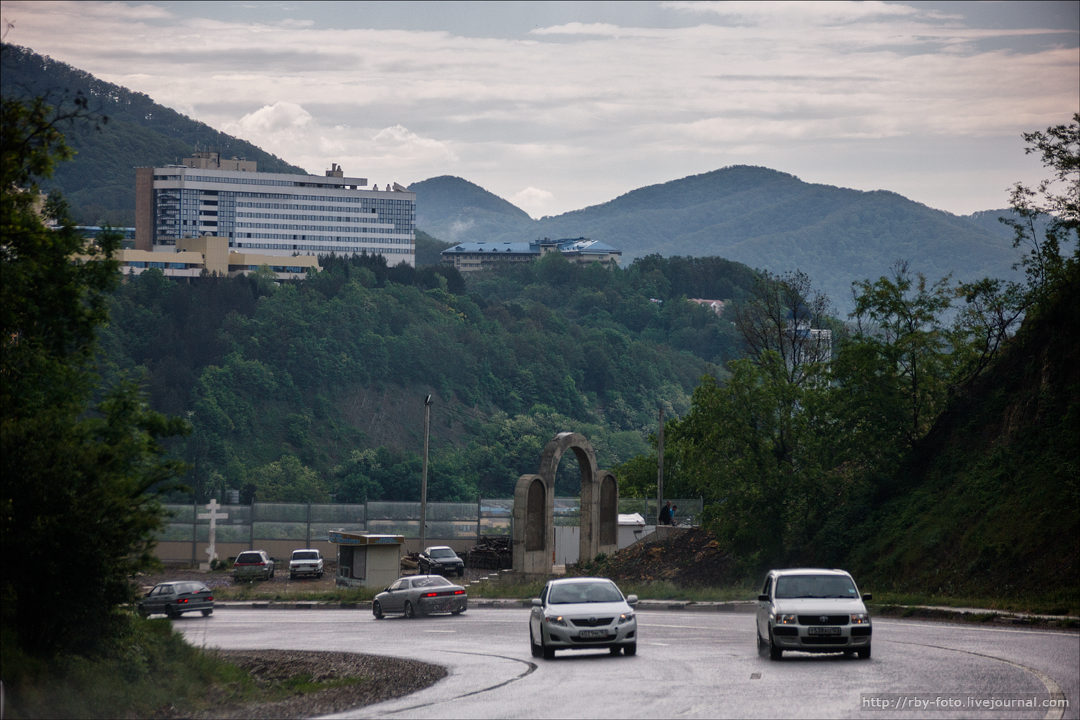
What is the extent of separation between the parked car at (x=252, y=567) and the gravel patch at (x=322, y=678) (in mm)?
30702

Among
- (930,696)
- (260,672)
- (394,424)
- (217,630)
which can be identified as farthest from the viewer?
(394,424)

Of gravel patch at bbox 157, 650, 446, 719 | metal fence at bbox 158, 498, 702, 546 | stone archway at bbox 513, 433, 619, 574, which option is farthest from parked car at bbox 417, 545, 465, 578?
gravel patch at bbox 157, 650, 446, 719

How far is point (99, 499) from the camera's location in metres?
18.4

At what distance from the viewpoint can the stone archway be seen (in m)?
50.5

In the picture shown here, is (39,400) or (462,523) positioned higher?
(39,400)

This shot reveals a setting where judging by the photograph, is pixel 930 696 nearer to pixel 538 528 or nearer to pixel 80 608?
pixel 80 608

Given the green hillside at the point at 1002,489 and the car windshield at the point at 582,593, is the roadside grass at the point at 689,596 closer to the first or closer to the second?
the green hillside at the point at 1002,489

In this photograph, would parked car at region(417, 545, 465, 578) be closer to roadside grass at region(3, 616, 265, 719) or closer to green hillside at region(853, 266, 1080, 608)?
green hillside at region(853, 266, 1080, 608)

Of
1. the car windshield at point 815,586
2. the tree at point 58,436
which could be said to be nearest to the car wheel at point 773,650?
the car windshield at point 815,586

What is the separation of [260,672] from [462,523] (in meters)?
41.6

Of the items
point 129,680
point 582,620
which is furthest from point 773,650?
point 129,680

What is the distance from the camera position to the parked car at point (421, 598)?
38.8 m

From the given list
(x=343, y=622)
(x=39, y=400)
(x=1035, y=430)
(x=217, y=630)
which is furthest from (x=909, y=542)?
(x=39, y=400)

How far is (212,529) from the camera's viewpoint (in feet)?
213
